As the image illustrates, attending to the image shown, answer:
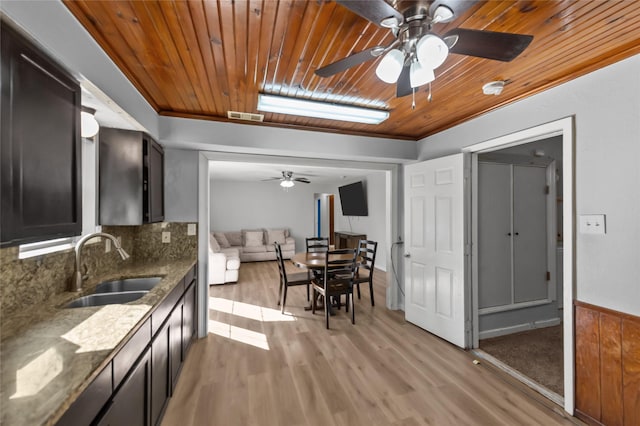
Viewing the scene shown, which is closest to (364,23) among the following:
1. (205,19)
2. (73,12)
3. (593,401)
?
(205,19)

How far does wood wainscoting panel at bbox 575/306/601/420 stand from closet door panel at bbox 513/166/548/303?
139 cm

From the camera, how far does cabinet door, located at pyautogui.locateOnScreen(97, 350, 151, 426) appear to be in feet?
3.57

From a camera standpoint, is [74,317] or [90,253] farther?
[90,253]

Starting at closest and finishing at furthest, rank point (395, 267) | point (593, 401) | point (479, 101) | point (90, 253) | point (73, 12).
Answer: point (73, 12), point (593, 401), point (90, 253), point (479, 101), point (395, 267)

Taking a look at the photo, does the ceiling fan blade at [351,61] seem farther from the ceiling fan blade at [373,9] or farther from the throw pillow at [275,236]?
the throw pillow at [275,236]

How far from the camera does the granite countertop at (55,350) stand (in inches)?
29.5

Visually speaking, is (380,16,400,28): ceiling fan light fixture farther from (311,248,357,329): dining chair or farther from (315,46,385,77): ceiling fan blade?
(311,248,357,329): dining chair

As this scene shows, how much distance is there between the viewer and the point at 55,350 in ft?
3.40

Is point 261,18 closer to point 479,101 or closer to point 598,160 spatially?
point 479,101

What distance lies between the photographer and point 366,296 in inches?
177

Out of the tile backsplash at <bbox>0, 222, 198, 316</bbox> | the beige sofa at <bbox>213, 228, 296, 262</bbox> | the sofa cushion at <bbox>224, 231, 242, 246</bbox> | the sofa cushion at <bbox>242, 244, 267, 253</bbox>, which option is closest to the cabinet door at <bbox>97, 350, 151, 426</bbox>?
the tile backsplash at <bbox>0, 222, 198, 316</bbox>

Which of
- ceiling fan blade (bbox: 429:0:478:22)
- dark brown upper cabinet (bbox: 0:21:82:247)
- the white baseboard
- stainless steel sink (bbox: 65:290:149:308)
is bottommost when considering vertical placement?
the white baseboard

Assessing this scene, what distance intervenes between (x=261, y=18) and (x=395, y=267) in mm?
3391

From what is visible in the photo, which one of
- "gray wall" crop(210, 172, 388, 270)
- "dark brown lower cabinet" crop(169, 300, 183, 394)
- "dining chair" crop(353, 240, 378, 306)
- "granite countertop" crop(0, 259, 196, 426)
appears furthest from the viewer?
"gray wall" crop(210, 172, 388, 270)
